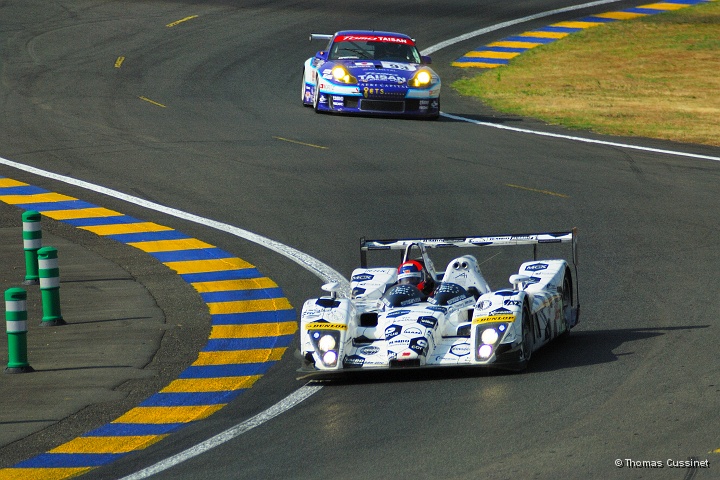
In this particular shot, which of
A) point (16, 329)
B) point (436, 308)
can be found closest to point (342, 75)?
point (16, 329)

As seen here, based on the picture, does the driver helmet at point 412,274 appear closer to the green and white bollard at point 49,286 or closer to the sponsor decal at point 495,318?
the sponsor decal at point 495,318

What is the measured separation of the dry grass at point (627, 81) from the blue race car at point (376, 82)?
9.23ft

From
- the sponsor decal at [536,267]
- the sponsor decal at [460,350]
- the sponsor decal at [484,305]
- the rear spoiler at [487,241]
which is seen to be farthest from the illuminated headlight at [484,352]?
the sponsor decal at [536,267]

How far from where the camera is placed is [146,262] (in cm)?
1620

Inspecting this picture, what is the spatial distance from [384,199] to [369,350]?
313 inches

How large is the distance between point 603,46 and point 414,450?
27.2 metres

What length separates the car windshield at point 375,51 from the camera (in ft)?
83.5

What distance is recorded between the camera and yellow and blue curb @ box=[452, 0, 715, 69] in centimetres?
3297

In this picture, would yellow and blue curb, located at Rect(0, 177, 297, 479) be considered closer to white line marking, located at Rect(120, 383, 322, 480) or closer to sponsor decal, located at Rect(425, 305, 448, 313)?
white line marking, located at Rect(120, 383, 322, 480)

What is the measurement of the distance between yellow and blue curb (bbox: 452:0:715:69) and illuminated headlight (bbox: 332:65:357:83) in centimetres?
834

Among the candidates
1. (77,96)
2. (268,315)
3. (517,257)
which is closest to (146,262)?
(268,315)

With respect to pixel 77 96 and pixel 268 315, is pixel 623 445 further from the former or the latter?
pixel 77 96

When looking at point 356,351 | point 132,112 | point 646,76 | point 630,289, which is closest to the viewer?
point 356,351

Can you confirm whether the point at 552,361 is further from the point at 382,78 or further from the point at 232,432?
the point at 382,78
